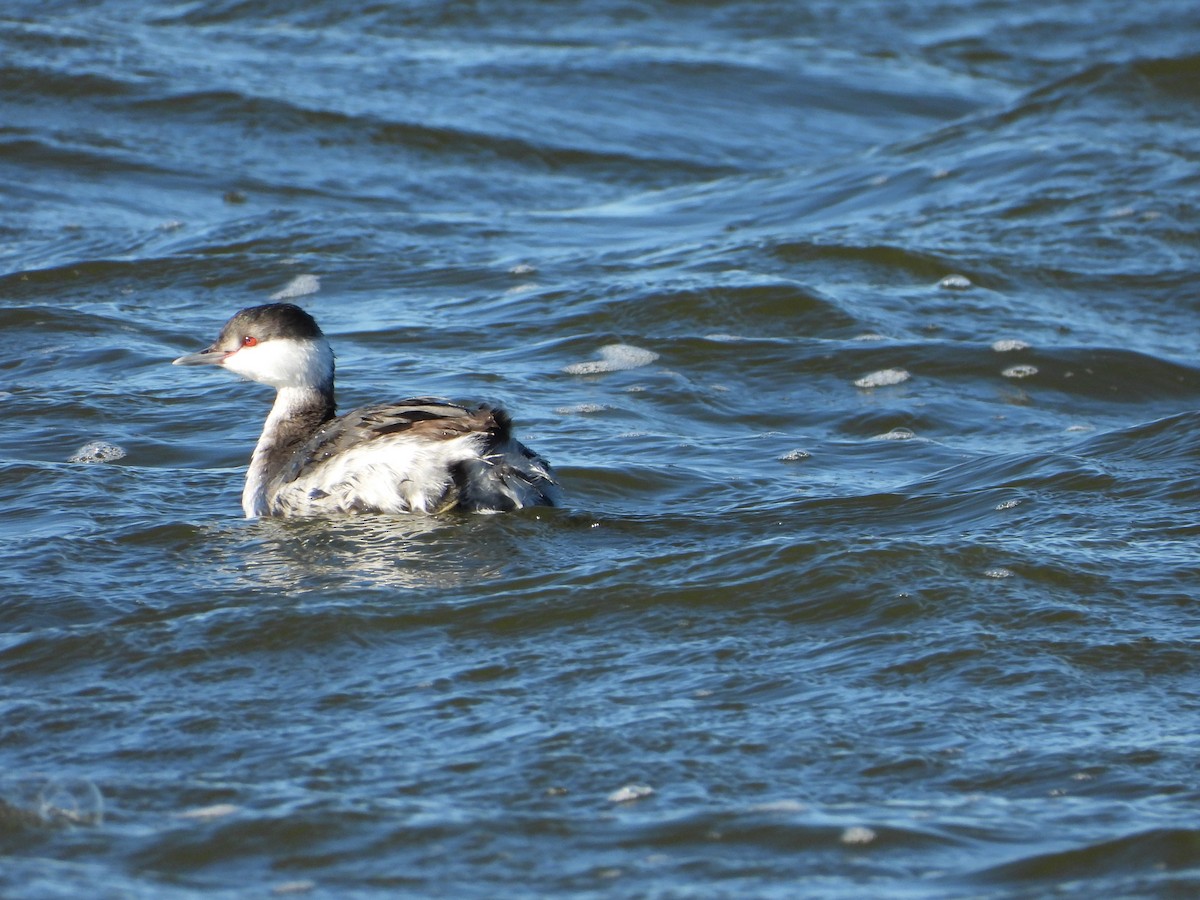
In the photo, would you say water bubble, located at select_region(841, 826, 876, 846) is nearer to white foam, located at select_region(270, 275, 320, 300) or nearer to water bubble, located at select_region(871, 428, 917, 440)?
water bubble, located at select_region(871, 428, 917, 440)

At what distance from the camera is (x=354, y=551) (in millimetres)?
6340

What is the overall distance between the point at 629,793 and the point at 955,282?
649cm

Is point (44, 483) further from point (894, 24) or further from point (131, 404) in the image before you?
point (894, 24)

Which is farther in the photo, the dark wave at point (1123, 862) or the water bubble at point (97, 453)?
the water bubble at point (97, 453)

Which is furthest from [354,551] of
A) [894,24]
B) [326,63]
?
[894,24]

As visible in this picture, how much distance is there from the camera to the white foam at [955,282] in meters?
10.4

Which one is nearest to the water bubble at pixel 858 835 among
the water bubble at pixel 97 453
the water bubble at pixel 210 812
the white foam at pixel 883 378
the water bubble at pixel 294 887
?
the water bubble at pixel 294 887

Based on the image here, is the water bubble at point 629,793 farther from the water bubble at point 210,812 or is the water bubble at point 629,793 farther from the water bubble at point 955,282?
the water bubble at point 955,282

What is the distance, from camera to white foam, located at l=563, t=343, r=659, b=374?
8.99 metres

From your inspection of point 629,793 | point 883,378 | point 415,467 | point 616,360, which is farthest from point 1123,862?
point 616,360

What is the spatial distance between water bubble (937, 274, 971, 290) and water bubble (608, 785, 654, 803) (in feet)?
20.7

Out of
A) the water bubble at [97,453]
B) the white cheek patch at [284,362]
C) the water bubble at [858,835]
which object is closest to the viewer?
the water bubble at [858,835]

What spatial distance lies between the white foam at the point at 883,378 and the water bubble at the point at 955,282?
1496 mm

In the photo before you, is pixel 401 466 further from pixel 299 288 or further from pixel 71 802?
pixel 299 288
